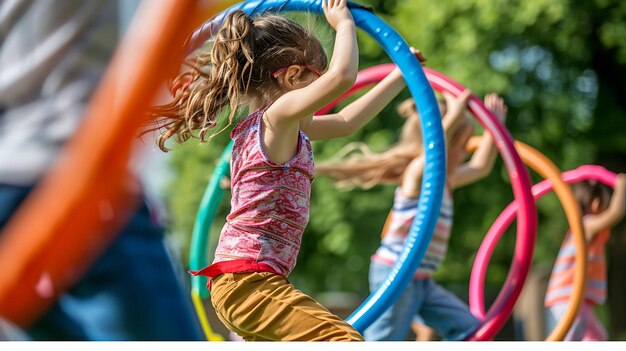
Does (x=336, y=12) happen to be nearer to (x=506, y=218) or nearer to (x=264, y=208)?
(x=264, y=208)

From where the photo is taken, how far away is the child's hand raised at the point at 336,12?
335 cm

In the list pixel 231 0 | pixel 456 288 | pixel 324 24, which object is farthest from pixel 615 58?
pixel 231 0

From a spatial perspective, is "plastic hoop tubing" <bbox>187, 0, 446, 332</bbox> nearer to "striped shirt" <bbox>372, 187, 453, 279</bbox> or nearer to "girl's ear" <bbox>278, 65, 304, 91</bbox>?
"girl's ear" <bbox>278, 65, 304, 91</bbox>

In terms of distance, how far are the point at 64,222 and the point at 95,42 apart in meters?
A: 0.88

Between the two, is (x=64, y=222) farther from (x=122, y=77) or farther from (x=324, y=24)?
(x=324, y=24)

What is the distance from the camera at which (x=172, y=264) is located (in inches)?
109

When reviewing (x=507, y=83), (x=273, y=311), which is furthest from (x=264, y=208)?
(x=507, y=83)

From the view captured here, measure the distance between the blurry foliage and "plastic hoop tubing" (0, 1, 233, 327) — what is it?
932cm

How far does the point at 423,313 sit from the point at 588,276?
1964 mm

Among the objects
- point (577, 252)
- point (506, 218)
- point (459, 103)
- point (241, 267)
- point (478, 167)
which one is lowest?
point (506, 218)

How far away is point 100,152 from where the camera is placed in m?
1.71

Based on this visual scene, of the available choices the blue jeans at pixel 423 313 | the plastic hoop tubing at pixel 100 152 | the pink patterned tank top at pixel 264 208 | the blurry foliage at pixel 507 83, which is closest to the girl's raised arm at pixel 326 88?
the pink patterned tank top at pixel 264 208

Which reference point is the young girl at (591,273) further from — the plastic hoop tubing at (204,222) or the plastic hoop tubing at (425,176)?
the plastic hoop tubing at (425,176)

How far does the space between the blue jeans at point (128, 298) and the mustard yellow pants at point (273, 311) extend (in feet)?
1.21
